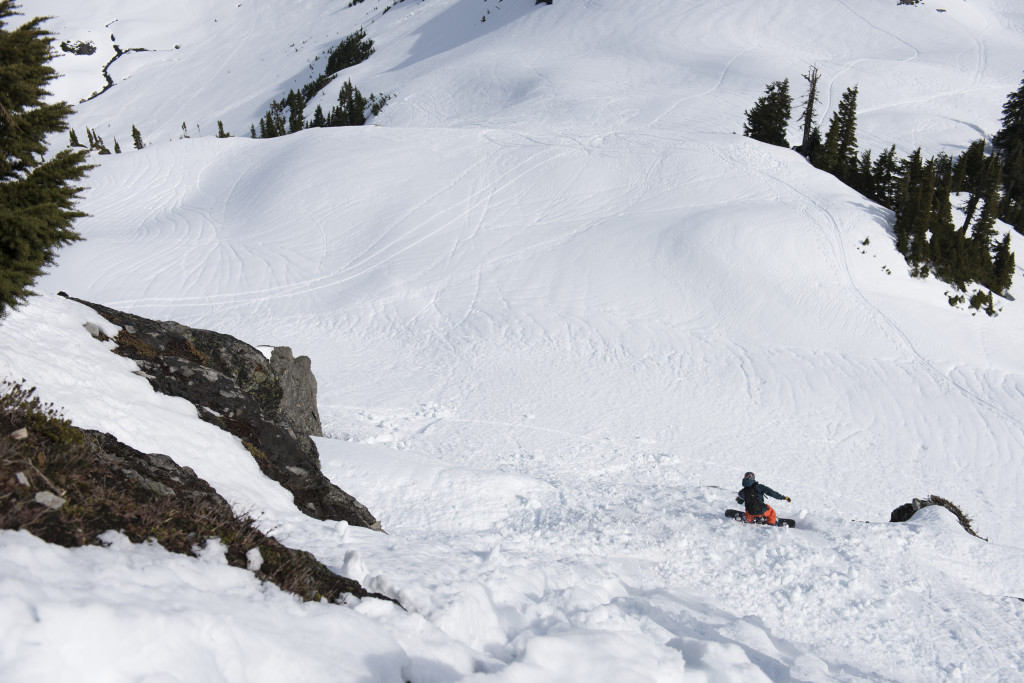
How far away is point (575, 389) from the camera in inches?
867

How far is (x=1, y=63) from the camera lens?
8.35 meters

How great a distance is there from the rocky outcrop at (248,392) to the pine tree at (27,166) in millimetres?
3238

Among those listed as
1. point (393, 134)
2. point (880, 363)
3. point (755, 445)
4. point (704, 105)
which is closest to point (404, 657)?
point (755, 445)

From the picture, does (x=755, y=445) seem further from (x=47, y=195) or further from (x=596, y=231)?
(x=47, y=195)

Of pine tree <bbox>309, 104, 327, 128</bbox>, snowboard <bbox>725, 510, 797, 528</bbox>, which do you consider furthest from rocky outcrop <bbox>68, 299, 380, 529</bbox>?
pine tree <bbox>309, 104, 327, 128</bbox>

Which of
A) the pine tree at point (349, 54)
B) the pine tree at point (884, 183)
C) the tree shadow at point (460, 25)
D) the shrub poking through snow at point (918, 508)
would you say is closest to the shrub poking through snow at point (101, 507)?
the shrub poking through snow at point (918, 508)

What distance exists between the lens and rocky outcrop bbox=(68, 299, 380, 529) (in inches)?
419

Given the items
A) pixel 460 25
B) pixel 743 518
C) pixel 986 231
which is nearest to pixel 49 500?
pixel 743 518

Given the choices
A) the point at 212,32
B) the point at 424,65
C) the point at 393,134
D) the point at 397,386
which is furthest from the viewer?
the point at 212,32

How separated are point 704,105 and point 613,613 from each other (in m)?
54.5

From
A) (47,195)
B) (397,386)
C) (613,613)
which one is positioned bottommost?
(397,386)

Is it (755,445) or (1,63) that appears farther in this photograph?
(755,445)

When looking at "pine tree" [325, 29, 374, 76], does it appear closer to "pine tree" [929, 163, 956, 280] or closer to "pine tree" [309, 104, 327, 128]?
"pine tree" [309, 104, 327, 128]

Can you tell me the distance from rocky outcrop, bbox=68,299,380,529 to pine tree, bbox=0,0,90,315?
3.24 m
